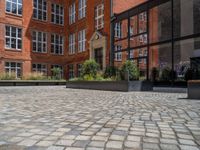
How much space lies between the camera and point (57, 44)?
35438mm

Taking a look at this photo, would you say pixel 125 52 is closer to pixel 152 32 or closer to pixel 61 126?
pixel 152 32

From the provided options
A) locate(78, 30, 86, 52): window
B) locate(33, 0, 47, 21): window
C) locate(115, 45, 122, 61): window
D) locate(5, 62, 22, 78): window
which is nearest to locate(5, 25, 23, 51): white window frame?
locate(5, 62, 22, 78): window

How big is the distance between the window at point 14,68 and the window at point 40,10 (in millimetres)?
6730

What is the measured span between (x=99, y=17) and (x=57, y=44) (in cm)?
974

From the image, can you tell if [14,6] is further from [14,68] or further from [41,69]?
[41,69]

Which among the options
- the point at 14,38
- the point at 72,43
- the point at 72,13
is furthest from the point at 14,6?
the point at 72,43

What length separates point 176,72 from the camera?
1711 cm

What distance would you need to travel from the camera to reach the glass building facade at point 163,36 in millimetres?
16953

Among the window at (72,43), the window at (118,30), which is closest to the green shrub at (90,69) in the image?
the window at (118,30)

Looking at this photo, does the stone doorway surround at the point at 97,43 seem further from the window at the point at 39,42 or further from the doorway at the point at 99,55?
the window at the point at 39,42

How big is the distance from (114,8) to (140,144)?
23.4 meters

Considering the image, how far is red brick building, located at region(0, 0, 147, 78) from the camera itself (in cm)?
2747

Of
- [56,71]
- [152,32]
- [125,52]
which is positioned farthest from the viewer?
[56,71]

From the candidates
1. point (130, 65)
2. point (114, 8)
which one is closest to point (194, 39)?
point (130, 65)
